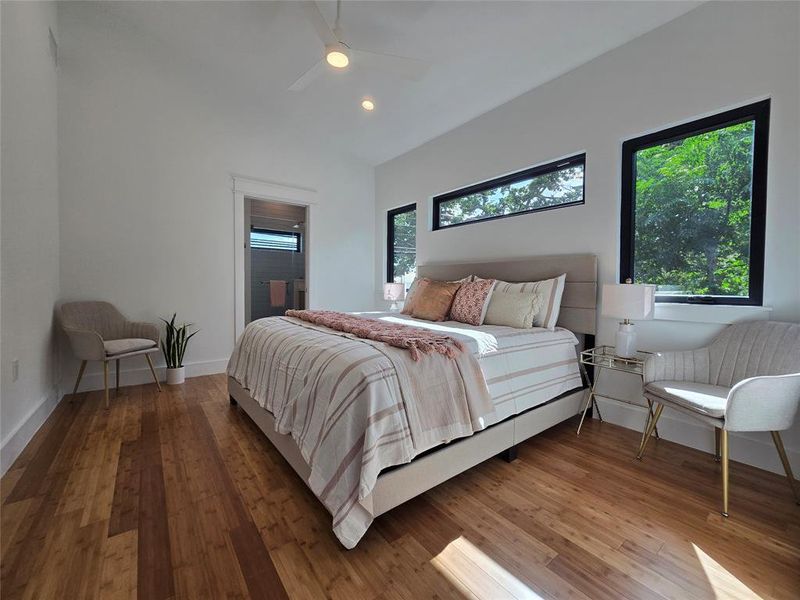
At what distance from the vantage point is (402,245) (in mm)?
4934

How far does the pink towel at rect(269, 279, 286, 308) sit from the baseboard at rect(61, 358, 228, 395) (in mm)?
2502

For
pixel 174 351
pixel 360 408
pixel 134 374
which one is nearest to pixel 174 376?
pixel 174 351

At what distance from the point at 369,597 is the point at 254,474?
99 centimetres

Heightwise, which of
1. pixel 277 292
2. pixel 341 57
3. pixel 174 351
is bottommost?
pixel 174 351

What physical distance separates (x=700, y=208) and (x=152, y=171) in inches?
186

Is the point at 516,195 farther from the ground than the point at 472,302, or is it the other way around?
the point at 516,195

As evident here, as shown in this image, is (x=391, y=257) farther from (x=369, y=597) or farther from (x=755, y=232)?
(x=369, y=597)

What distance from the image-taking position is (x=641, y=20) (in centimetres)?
233

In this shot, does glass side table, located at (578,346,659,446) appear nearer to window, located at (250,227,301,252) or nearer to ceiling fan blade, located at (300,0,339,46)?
ceiling fan blade, located at (300,0,339,46)

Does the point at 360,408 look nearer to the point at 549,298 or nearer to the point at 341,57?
the point at 549,298

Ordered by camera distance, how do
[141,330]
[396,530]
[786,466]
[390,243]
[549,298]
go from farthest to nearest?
[390,243], [141,330], [549,298], [786,466], [396,530]

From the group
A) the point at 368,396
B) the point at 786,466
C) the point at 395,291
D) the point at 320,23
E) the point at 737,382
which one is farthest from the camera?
the point at 395,291

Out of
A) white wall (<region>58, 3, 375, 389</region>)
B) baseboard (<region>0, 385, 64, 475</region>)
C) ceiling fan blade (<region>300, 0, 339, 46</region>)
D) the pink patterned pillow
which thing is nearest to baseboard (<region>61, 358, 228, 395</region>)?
white wall (<region>58, 3, 375, 389</region>)

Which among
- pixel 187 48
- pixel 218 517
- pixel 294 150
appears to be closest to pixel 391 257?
pixel 294 150
